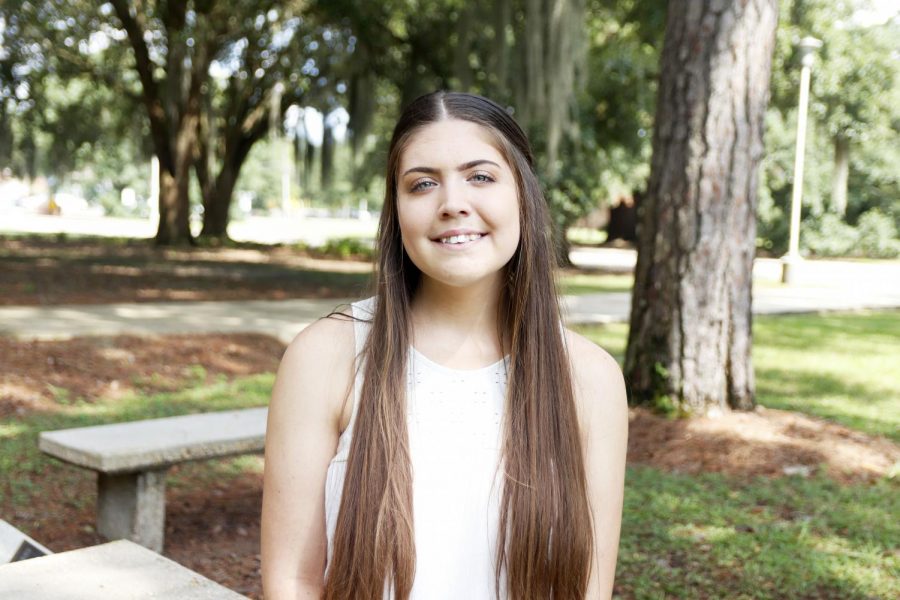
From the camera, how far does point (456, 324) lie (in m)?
1.74

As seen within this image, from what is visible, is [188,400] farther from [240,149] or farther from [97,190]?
[97,190]

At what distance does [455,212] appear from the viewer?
1.57 meters

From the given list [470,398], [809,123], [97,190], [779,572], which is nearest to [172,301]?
[779,572]

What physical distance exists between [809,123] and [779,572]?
20.6 meters

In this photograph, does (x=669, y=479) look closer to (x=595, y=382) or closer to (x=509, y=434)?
(x=595, y=382)

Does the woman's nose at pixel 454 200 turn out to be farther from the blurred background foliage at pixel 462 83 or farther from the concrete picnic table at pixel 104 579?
the blurred background foliage at pixel 462 83

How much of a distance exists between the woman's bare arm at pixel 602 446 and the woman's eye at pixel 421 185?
1.25 ft

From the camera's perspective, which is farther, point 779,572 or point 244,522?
point 244,522

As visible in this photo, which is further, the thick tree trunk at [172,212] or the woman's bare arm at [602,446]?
the thick tree trunk at [172,212]

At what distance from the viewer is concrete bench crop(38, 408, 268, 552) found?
343cm

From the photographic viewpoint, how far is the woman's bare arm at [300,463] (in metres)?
1.57

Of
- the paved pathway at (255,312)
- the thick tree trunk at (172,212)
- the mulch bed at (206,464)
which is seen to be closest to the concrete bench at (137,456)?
the mulch bed at (206,464)

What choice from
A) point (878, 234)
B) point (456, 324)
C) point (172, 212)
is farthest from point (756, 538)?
point (878, 234)

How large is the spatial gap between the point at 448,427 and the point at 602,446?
0.29 metres
